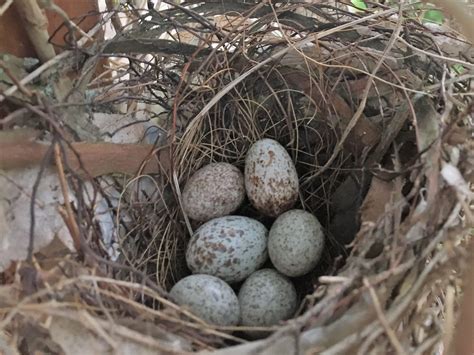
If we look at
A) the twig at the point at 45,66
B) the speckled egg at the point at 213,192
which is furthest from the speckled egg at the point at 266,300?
the twig at the point at 45,66

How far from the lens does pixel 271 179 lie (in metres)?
0.83

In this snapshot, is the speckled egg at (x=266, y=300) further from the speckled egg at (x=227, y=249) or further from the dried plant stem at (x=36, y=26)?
the dried plant stem at (x=36, y=26)

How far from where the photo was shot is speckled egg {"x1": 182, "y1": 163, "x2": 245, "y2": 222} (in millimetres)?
840

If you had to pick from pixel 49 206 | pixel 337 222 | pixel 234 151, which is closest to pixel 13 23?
pixel 49 206

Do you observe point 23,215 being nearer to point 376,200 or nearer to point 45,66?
point 45,66

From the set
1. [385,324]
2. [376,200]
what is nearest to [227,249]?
[376,200]

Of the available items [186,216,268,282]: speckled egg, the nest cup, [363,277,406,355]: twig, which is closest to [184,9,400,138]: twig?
the nest cup

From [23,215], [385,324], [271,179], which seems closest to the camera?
[385,324]

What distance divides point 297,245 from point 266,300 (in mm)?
77

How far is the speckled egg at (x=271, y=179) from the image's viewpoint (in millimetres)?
826

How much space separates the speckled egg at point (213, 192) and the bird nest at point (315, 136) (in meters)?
0.03

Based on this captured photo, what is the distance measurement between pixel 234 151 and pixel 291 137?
88 millimetres

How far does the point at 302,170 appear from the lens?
2.99 feet

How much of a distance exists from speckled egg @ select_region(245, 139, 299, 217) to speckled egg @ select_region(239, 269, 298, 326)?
10cm
